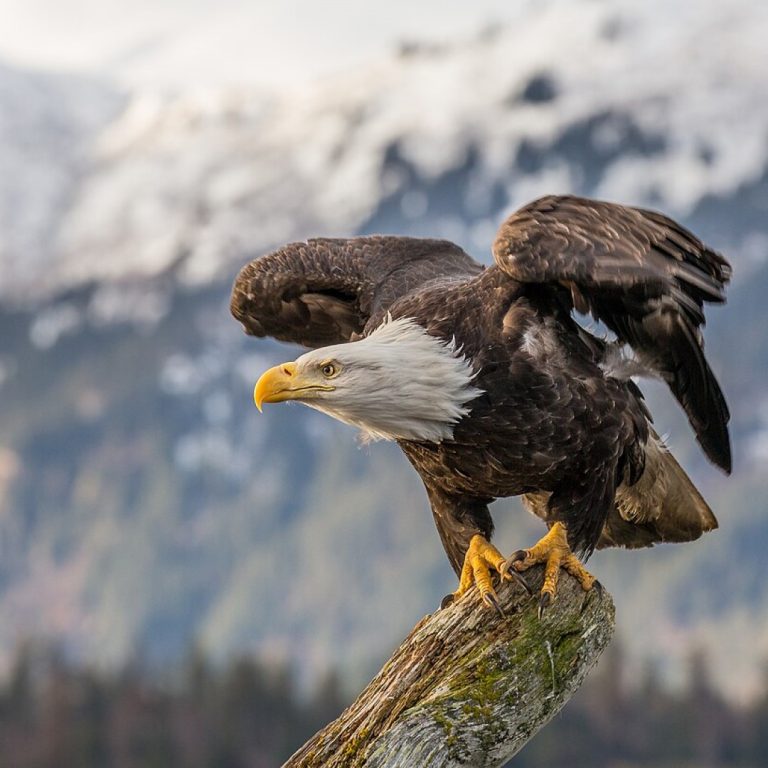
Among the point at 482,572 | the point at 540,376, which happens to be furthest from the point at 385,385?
the point at 482,572

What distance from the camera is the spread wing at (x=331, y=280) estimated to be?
8.84 metres

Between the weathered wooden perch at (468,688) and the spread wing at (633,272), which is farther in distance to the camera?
the spread wing at (633,272)

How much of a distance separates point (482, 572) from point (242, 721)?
52.5 meters

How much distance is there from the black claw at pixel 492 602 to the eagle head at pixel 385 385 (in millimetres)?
960

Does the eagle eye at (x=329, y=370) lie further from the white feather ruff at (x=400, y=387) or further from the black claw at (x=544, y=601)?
the black claw at (x=544, y=601)

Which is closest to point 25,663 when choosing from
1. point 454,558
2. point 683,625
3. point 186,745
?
point 186,745

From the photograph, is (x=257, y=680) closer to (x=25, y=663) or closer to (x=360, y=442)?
(x=25, y=663)

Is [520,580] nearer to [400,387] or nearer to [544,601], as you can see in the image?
[544,601]

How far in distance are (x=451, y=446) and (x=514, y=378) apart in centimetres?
44

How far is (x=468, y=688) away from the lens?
5.95 meters

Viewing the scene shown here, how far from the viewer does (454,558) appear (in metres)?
8.15

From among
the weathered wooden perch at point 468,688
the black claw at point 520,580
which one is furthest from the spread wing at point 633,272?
the weathered wooden perch at point 468,688

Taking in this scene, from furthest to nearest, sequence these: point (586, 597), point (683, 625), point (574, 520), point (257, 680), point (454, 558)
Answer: point (683, 625)
point (257, 680)
point (454, 558)
point (574, 520)
point (586, 597)

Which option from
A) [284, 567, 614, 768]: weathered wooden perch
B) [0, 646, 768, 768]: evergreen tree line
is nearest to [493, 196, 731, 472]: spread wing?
[284, 567, 614, 768]: weathered wooden perch
